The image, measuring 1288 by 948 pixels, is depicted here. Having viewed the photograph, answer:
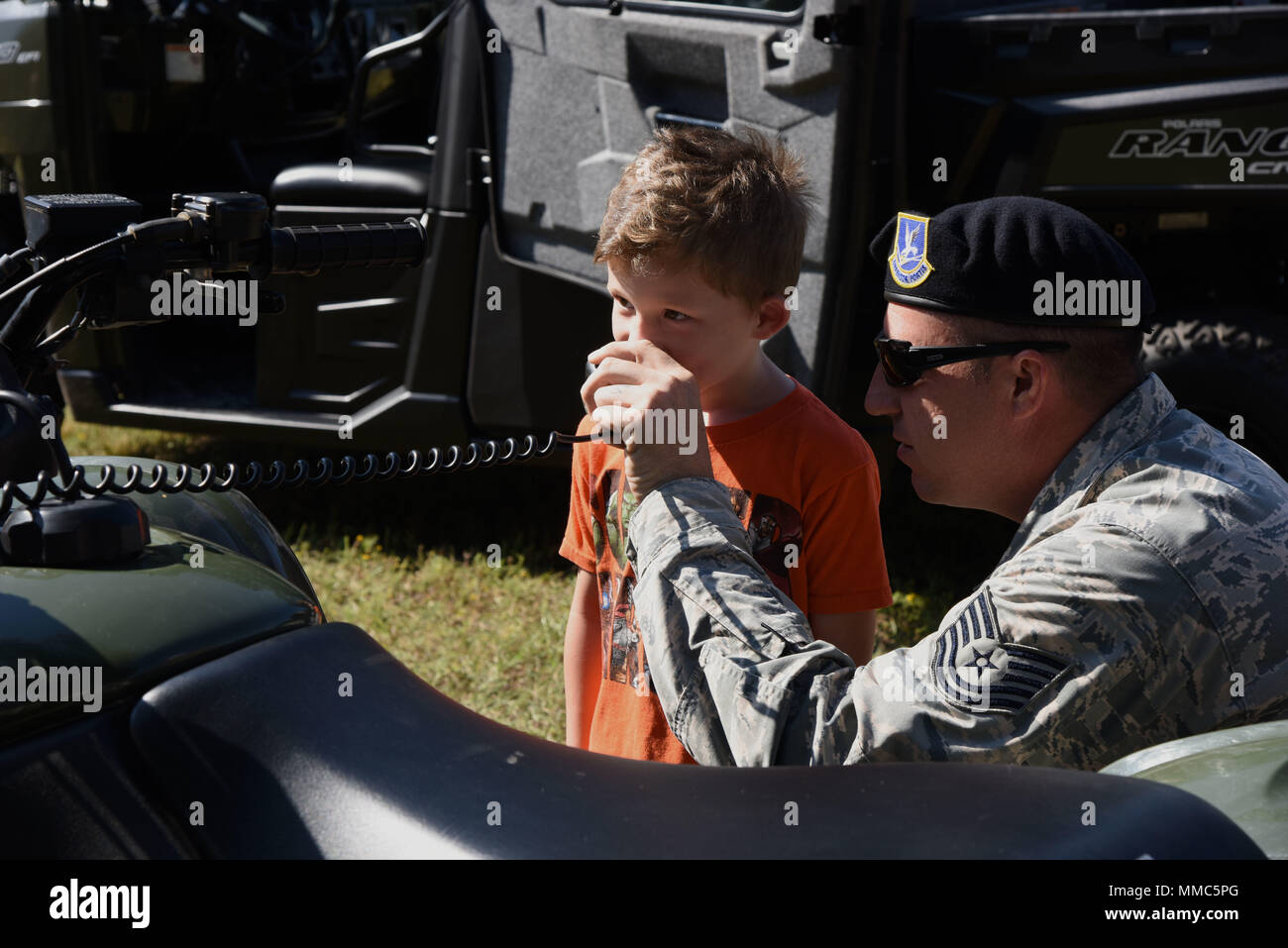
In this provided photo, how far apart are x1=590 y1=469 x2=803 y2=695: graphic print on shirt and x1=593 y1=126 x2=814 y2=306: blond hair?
305mm

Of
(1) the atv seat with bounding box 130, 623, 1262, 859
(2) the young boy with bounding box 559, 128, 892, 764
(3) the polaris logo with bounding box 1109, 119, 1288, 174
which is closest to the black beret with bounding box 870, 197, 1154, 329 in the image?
(2) the young boy with bounding box 559, 128, 892, 764

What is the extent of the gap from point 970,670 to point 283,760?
0.67 metres

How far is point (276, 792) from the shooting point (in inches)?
40.7

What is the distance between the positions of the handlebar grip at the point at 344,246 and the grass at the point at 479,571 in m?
2.26

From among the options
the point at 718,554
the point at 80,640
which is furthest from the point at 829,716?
the point at 80,640

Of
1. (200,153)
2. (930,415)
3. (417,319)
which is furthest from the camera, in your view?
(200,153)

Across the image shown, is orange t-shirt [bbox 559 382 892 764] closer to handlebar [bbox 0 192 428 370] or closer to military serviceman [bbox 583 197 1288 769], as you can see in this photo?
military serviceman [bbox 583 197 1288 769]

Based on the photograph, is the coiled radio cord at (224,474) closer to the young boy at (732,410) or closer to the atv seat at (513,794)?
the atv seat at (513,794)

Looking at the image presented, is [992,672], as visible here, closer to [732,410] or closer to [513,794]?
[513,794]

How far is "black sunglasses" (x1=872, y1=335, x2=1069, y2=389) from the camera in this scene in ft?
5.12

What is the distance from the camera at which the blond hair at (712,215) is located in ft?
6.10

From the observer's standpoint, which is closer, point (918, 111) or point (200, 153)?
point (918, 111)

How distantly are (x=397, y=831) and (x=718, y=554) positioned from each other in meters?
0.56
